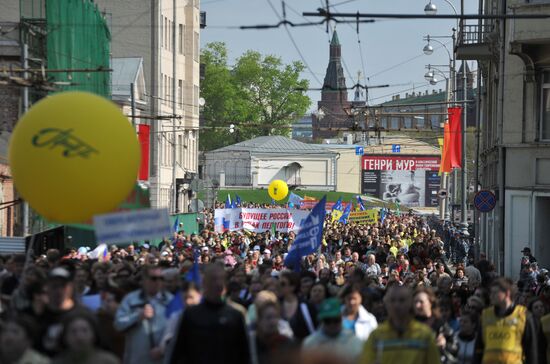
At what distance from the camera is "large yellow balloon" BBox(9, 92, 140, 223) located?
12312 millimetres

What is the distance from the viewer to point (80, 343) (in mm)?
9016

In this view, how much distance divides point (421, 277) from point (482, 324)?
10643mm

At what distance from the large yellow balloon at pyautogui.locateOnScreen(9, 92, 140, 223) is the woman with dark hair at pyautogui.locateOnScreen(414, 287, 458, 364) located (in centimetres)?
287

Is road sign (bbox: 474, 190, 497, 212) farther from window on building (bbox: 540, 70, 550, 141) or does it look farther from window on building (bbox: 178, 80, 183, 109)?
window on building (bbox: 178, 80, 183, 109)

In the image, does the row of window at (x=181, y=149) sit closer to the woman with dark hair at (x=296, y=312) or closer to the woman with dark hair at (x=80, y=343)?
the woman with dark hair at (x=296, y=312)

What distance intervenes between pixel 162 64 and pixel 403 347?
56.4 m

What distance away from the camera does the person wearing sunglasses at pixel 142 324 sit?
1162cm

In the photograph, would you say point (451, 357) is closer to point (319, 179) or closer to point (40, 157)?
point (40, 157)

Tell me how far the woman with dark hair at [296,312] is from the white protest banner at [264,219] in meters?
23.9

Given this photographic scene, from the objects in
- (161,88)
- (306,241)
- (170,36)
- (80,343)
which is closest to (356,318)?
(80,343)

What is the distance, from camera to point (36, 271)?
1388cm

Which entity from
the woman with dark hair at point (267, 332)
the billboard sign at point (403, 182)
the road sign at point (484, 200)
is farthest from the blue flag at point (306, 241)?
the billboard sign at point (403, 182)

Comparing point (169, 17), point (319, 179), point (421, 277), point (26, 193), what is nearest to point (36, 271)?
point (26, 193)

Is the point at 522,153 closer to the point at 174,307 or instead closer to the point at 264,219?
the point at 264,219
